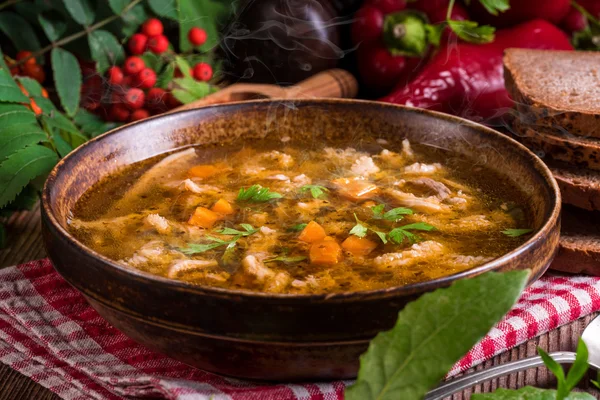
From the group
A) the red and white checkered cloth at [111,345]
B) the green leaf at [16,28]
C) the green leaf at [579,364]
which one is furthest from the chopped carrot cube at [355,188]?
the green leaf at [16,28]

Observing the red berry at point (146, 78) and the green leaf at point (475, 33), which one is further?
the green leaf at point (475, 33)

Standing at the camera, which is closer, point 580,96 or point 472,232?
point 472,232

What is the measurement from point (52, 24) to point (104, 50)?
1.07ft

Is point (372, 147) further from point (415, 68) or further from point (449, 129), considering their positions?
point (415, 68)

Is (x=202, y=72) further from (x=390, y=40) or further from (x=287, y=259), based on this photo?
(x=287, y=259)

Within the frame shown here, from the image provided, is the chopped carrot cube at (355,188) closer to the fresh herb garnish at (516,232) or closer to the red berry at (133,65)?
the fresh herb garnish at (516,232)

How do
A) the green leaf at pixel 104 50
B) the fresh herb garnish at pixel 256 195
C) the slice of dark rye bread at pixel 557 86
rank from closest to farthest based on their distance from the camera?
the fresh herb garnish at pixel 256 195 → the slice of dark rye bread at pixel 557 86 → the green leaf at pixel 104 50

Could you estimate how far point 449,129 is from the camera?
3.11 m

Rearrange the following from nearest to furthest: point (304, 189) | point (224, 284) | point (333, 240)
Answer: point (224, 284)
point (333, 240)
point (304, 189)

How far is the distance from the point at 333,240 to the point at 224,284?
1.33 ft

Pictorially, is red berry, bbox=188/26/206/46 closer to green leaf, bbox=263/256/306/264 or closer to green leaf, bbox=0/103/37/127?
green leaf, bbox=0/103/37/127

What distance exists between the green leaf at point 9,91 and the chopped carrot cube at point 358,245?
1.73 meters

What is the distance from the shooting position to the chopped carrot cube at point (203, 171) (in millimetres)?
3020

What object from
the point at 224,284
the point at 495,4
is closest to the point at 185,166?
the point at 224,284
